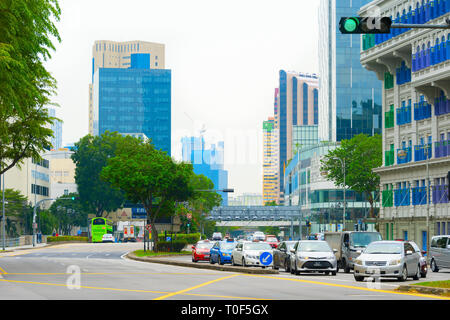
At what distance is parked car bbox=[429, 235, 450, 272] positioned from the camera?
4266cm

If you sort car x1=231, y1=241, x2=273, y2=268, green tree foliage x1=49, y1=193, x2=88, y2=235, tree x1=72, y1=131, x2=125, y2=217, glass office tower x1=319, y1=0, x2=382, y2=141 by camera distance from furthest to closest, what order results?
glass office tower x1=319, y1=0, x2=382, y2=141 → green tree foliage x1=49, y1=193, x2=88, y2=235 → tree x1=72, y1=131, x2=125, y2=217 → car x1=231, y1=241, x2=273, y2=268

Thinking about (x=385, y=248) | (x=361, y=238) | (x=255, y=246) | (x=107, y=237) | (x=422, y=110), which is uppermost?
(x=422, y=110)

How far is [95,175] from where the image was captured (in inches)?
5394

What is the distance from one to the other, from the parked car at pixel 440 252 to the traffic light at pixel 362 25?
1076 inches

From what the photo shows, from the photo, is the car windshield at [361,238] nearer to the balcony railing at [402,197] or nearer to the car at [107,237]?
the balcony railing at [402,197]

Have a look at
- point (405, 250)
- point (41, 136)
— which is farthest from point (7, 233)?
point (405, 250)

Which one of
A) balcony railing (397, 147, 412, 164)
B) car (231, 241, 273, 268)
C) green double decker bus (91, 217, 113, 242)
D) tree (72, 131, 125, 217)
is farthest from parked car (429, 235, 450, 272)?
tree (72, 131, 125, 217)

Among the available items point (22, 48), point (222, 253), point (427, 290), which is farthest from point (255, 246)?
Result: point (427, 290)

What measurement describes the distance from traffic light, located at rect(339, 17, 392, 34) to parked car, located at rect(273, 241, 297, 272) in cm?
2210

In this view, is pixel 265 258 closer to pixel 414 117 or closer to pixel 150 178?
pixel 414 117

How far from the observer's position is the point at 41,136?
42.2 metres

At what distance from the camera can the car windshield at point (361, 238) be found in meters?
41.1

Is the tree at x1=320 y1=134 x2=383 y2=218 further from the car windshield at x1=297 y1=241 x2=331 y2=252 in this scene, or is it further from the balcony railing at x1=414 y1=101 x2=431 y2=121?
the car windshield at x1=297 y1=241 x2=331 y2=252

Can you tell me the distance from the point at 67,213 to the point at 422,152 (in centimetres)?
10088
